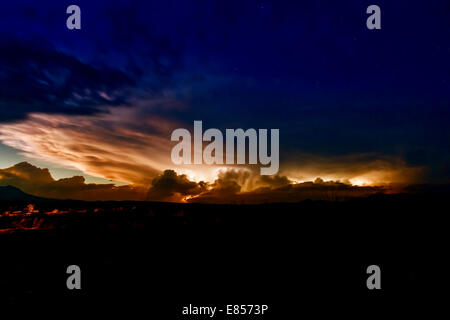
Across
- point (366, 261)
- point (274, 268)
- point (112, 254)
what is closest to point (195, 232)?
point (112, 254)
